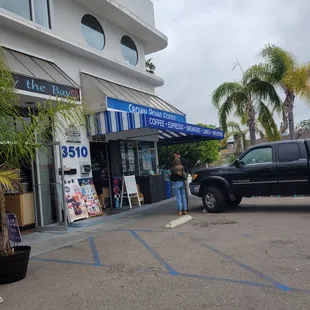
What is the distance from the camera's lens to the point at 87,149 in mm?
11367

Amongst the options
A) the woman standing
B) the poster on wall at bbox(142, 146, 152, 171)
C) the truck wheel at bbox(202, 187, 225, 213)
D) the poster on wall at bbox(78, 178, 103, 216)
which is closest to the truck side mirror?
the truck wheel at bbox(202, 187, 225, 213)

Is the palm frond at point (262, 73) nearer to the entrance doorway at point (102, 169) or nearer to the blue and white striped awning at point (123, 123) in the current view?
the blue and white striped awning at point (123, 123)

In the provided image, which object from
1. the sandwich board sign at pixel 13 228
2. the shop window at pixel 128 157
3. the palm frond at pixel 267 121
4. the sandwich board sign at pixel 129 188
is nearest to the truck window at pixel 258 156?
the sandwich board sign at pixel 129 188

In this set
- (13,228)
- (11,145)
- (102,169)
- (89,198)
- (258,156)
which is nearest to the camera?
(11,145)

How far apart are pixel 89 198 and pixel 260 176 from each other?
5160mm

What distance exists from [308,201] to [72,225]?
7490 millimetres

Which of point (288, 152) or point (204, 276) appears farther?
point (288, 152)

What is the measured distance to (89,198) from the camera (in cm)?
1071

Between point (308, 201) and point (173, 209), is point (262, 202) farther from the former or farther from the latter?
point (173, 209)

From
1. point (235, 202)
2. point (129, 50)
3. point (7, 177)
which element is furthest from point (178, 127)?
point (7, 177)

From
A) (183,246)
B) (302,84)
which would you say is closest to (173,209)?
(183,246)

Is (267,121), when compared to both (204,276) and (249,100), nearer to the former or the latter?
(249,100)

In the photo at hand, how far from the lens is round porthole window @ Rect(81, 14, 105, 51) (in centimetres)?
1220

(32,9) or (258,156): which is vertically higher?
(32,9)
